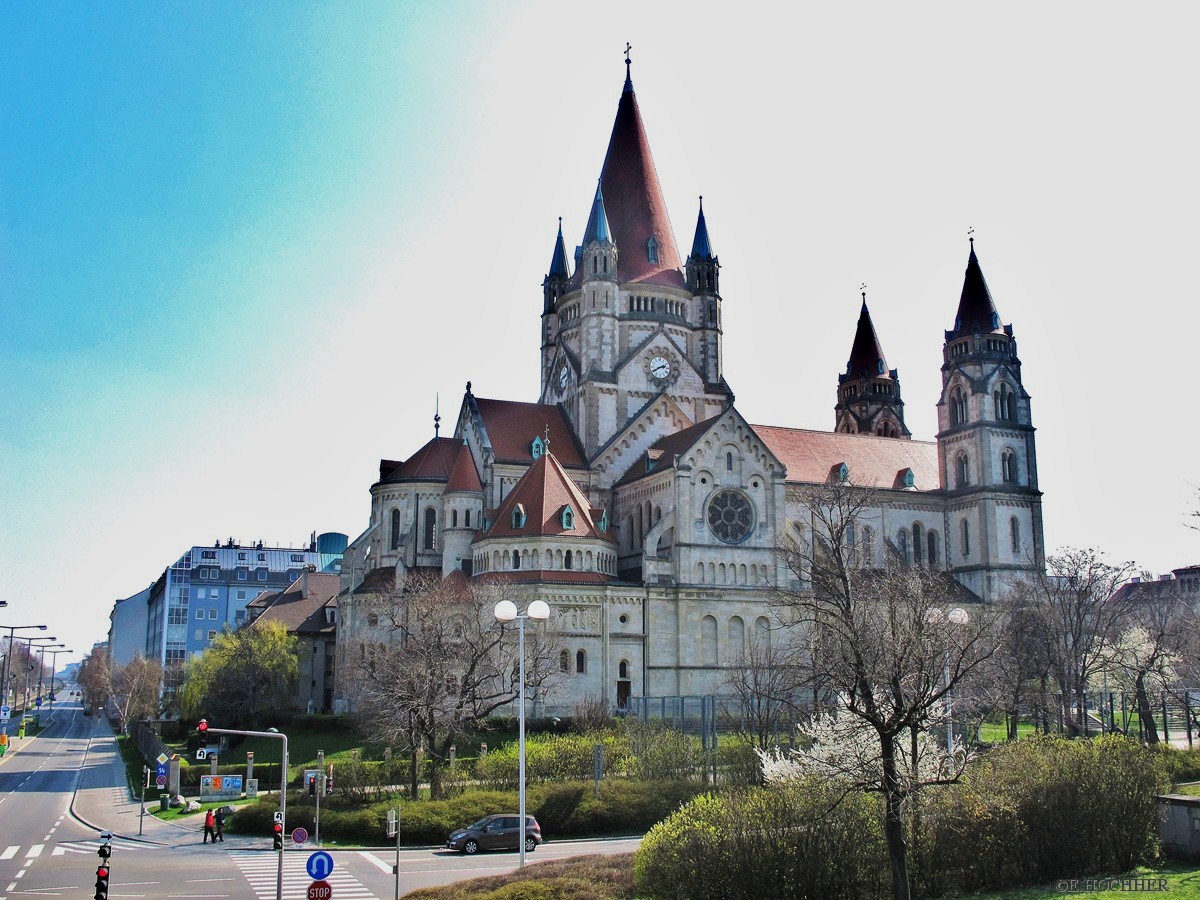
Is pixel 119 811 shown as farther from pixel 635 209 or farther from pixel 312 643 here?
pixel 635 209

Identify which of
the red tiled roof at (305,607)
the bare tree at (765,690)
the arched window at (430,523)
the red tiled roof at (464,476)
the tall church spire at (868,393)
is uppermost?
the tall church spire at (868,393)

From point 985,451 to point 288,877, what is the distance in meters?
70.4

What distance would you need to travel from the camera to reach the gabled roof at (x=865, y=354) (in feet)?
391

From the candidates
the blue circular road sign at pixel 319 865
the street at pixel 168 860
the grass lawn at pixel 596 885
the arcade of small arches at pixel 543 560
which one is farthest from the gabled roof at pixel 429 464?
the blue circular road sign at pixel 319 865

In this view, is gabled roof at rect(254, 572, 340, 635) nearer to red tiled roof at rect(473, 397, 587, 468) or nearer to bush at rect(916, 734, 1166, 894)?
red tiled roof at rect(473, 397, 587, 468)

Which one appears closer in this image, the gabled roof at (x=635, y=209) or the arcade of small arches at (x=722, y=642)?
the arcade of small arches at (x=722, y=642)

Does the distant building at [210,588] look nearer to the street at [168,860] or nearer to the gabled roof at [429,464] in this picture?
the gabled roof at [429,464]

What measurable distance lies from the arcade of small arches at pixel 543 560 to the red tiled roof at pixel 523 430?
1007 centimetres

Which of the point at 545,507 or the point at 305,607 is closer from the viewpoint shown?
the point at 545,507

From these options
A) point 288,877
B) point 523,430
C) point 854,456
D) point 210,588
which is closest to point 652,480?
point 523,430

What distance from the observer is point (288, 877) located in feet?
125

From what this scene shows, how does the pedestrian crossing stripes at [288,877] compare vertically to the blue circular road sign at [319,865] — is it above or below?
below

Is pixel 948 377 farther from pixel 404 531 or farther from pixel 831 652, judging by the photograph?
pixel 831 652

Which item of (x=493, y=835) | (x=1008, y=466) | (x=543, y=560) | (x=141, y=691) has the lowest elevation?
(x=493, y=835)
